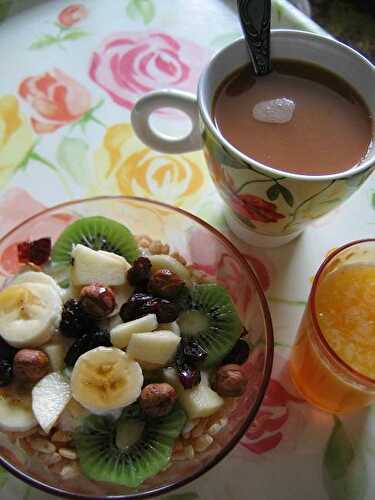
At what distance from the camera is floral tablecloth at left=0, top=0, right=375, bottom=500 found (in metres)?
0.85

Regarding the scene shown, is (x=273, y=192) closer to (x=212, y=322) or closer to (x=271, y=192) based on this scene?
(x=271, y=192)

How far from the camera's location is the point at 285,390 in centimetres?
91

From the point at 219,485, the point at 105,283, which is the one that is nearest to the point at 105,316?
the point at 105,283

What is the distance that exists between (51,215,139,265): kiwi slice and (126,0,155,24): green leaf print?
0.55m

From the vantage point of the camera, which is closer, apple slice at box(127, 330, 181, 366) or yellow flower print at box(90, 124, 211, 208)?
apple slice at box(127, 330, 181, 366)

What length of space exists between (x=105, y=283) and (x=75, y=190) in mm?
254

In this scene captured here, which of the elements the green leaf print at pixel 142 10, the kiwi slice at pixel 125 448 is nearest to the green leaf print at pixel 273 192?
the kiwi slice at pixel 125 448

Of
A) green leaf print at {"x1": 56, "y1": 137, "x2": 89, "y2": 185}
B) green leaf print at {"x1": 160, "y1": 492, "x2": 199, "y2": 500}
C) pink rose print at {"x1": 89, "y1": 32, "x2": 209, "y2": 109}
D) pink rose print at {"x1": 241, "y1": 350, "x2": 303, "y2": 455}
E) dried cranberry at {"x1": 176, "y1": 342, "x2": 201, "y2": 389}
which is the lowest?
green leaf print at {"x1": 160, "y1": 492, "x2": 199, "y2": 500}

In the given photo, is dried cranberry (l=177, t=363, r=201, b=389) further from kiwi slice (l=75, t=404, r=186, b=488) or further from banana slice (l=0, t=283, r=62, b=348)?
banana slice (l=0, t=283, r=62, b=348)

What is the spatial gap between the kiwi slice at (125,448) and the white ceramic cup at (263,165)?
1.06ft

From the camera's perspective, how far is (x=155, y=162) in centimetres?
112

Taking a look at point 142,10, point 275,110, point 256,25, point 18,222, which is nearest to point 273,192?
point 275,110

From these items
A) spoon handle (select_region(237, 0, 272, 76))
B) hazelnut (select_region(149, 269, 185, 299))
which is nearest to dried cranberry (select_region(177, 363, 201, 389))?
hazelnut (select_region(149, 269, 185, 299))

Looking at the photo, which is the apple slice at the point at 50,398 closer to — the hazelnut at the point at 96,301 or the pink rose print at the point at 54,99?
the hazelnut at the point at 96,301
